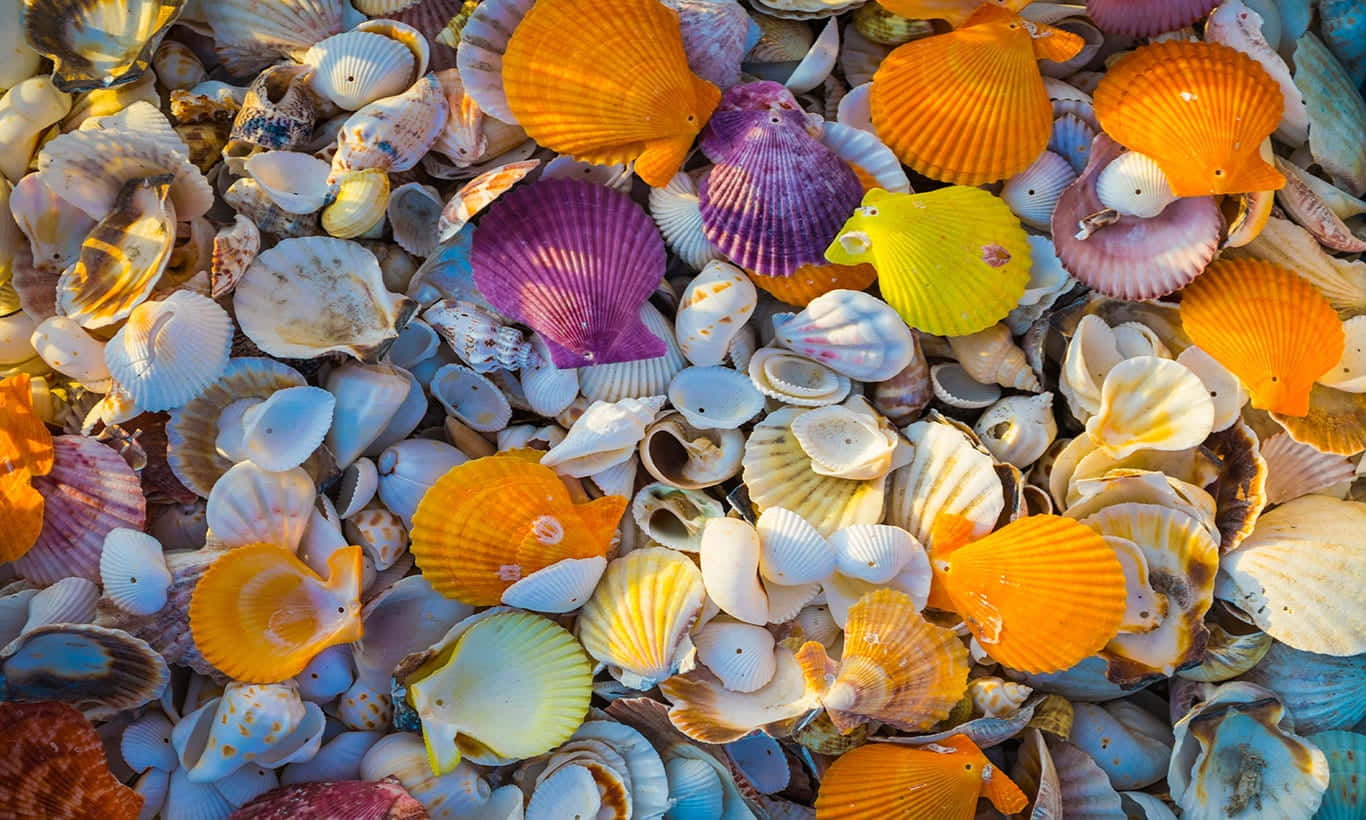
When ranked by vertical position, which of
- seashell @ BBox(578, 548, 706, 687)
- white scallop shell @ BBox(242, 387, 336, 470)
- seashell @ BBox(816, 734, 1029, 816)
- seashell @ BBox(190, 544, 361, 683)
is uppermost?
white scallop shell @ BBox(242, 387, 336, 470)

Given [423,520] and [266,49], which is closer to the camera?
[423,520]

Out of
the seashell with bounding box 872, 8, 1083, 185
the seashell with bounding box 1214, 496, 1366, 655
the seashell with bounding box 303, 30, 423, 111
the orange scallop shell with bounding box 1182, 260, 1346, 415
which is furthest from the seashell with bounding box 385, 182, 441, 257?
the seashell with bounding box 1214, 496, 1366, 655

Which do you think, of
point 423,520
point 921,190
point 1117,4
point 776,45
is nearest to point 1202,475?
point 921,190

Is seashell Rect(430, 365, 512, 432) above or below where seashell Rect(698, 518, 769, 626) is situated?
above

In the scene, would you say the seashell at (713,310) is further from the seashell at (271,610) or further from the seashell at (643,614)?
the seashell at (271,610)

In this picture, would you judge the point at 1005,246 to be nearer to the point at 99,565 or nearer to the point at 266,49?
the point at 266,49

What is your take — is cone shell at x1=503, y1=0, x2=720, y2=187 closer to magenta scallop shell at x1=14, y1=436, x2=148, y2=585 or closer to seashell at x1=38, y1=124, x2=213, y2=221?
seashell at x1=38, y1=124, x2=213, y2=221
